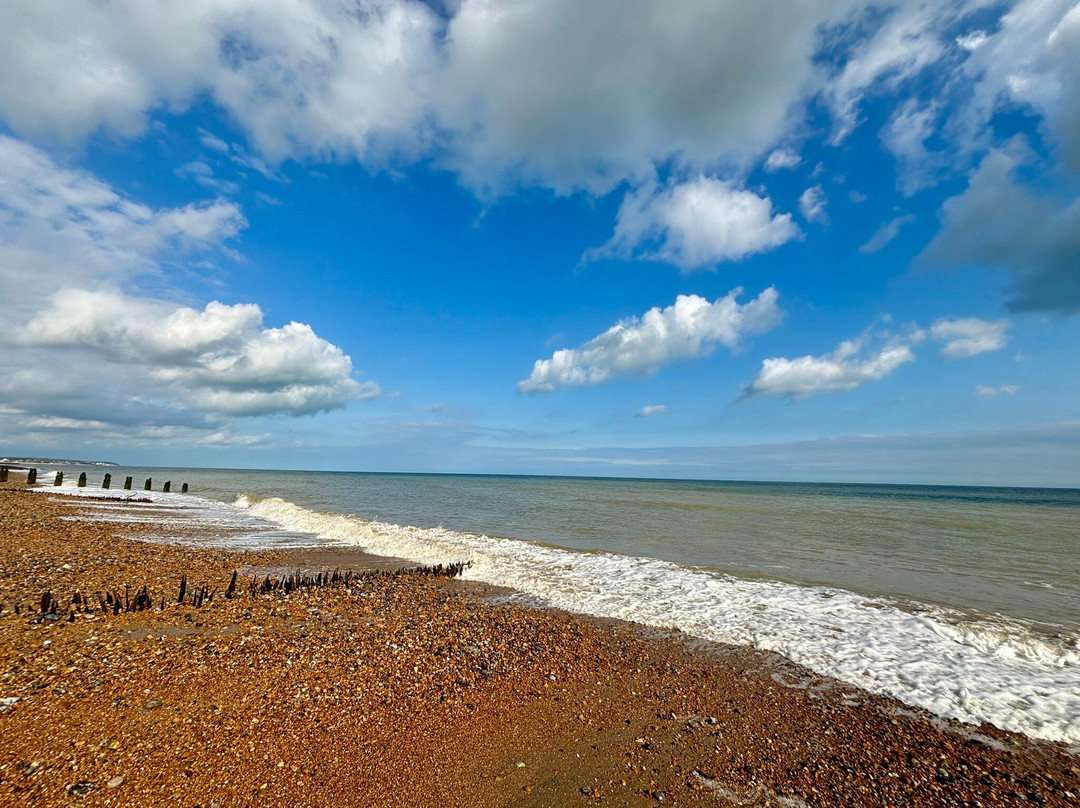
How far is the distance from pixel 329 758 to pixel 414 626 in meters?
4.15

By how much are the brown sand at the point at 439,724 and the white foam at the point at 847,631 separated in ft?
2.93

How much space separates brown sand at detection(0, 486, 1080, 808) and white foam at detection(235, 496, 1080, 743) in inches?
35.2

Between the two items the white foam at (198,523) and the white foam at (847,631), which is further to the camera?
the white foam at (198,523)

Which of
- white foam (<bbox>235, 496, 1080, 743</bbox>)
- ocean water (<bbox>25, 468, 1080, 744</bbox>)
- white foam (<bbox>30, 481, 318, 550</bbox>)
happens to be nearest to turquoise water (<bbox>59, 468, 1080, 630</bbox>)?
ocean water (<bbox>25, 468, 1080, 744</bbox>)

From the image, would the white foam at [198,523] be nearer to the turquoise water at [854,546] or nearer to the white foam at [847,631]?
the white foam at [847,631]

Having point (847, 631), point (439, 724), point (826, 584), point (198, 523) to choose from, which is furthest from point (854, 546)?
point (198, 523)

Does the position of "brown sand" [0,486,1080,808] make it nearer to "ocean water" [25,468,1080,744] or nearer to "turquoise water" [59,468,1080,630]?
"ocean water" [25,468,1080,744]

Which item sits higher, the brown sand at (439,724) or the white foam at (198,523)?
the white foam at (198,523)

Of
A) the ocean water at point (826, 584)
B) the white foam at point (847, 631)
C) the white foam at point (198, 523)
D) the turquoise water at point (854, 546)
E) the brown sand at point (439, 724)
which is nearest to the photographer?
the brown sand at point (439, 724)

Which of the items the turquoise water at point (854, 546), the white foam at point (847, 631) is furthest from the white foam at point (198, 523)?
the turquoise water at point (854, 546)

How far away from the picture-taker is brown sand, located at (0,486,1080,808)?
489 cm

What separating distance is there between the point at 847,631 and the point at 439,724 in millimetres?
9502

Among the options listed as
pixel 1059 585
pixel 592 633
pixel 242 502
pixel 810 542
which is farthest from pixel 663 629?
pixel 242 502

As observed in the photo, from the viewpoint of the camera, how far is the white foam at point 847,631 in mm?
7715
